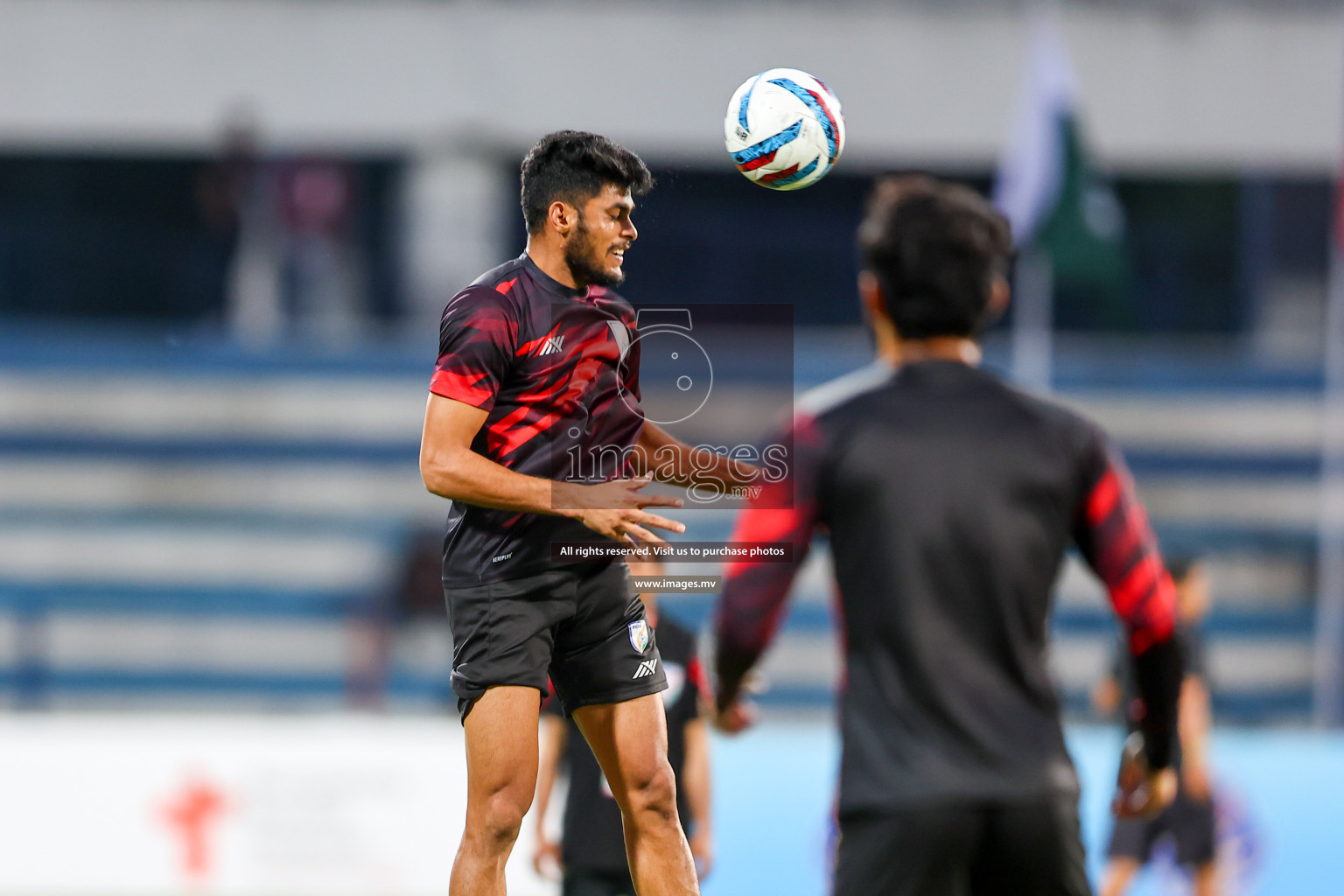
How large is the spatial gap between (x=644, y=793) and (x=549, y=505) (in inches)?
30.4

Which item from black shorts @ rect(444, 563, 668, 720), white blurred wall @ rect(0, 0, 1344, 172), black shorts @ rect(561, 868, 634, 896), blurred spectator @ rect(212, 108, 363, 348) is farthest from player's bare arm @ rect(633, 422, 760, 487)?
white blurred wall @ rect(0, 0, 1344, 172)

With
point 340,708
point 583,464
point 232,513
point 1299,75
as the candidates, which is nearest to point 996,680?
point 583,464

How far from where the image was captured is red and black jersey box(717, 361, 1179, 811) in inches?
104

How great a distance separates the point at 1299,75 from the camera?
48.6 ft

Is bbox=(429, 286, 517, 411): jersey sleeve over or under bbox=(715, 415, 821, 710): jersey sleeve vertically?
over

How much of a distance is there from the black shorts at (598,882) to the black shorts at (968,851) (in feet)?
8.89

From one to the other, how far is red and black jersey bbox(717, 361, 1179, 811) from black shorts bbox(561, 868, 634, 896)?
272 centimetres

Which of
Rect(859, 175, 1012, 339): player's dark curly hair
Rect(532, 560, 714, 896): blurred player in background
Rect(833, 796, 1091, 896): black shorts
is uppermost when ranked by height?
Rect(859, 175, 1012, 339): player's dark curly hair

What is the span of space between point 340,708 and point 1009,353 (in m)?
6.77

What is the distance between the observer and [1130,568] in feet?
8.98

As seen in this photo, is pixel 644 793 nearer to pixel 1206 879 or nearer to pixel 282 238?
pixel 1206 879

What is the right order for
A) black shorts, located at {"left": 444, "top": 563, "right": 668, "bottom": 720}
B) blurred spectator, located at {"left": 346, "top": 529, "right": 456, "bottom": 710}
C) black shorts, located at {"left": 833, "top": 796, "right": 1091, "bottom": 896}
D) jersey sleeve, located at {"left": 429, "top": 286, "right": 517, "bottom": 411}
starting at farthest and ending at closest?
blurred spectator, located at {"left": 346, "top": 529, "right": 456, "bottom": 710} < black shorts, located at {"left": 444, "top": 563, "right": 668, "bottom": 720} < jersey sleeve, located at {"left": 429, "top": 286, "right": 517, "bottom": 411} < black shorts, located at {"left": 833, "top": 796, "right": 1091, "bottom": 896}

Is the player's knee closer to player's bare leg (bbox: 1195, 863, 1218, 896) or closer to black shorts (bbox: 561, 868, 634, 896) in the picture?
black shorts (bbox: 561, 868, 634, 896)

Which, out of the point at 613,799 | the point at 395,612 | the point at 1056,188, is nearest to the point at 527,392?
the point at 613,799
